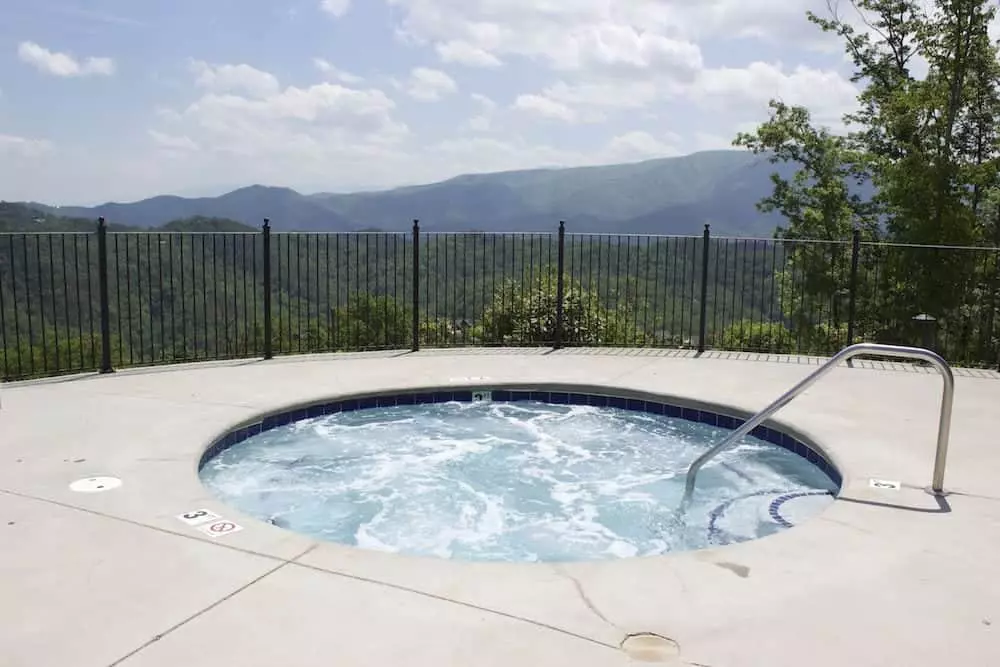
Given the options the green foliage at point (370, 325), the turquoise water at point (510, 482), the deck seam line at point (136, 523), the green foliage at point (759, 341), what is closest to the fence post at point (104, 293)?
the turquoise water at point (510, 482)

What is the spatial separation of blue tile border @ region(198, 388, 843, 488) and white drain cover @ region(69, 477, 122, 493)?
2.19ft

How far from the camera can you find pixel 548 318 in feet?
34.2

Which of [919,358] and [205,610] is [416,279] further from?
[205,610]

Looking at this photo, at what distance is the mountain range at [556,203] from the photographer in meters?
130

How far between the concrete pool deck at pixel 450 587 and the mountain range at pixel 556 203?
4062 inches

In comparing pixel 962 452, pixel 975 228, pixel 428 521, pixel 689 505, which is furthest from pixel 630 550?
pixel 975 228

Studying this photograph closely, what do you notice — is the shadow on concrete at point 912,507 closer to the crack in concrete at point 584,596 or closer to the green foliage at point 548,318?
the crack in concrete at point 584,596

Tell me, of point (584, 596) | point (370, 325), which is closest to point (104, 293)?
point (584, 596)

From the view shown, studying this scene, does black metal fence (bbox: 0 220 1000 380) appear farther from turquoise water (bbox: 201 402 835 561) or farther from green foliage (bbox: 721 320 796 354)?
turquoise water (bbox: 201 402 835 561)

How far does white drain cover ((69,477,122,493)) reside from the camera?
13.4 ft

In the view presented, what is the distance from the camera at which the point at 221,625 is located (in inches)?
107

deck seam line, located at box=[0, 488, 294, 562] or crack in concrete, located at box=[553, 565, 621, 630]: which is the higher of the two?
deck seam line, located at box=[0, 488, 294, 562]

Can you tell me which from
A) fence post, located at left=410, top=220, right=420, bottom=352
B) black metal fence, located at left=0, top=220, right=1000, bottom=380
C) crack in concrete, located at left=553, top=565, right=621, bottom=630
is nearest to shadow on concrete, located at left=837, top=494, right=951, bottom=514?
crack in concrete, located at left=553, top=565, right=621, bottom=630

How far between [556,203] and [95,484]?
A: 17052 cm
